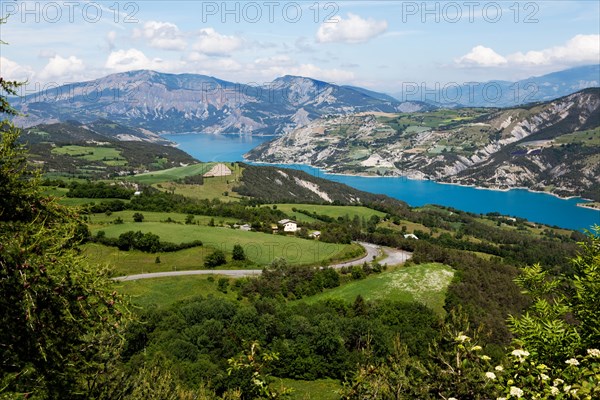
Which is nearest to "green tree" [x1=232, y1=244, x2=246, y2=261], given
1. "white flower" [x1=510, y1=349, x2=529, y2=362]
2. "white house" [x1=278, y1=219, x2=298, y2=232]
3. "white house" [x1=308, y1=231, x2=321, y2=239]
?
"white house" [x1=308, y1=231, x2=321, y2=239]

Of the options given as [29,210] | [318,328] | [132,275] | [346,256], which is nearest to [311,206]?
[346,256]

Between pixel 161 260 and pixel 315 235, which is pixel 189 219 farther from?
pixel 315 235

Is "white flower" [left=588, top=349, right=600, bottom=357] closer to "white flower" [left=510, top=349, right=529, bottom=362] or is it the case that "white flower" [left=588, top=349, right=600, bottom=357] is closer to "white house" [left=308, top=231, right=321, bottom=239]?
"white flower" [left=510, top=349, right=529, bottom=362]

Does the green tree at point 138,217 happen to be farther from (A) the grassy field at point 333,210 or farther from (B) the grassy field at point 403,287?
(A) the grassy field at point 333,210

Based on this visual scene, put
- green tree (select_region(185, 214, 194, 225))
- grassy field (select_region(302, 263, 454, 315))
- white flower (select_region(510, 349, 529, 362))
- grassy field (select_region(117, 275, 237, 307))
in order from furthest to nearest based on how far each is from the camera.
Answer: green tree (select_region(185, 214, 194, 225)) → grassy field (select_region(302, 263, 454, 315)) → grassy field (select_region(117, 275, 237, 307)) → white flower (select_region(510, 349, 529, 362))

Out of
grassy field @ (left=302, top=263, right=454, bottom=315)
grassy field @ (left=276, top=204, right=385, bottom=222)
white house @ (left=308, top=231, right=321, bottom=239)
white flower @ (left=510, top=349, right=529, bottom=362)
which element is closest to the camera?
white flower @ (left=510, top=349, right=529, bottom=362)

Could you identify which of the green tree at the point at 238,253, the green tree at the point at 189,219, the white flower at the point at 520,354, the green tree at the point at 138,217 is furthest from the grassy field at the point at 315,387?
the green tree at the point at 138,217

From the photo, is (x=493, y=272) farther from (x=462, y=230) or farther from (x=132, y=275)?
(x=462, y=230)

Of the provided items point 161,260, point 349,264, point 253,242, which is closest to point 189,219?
point 253,242
